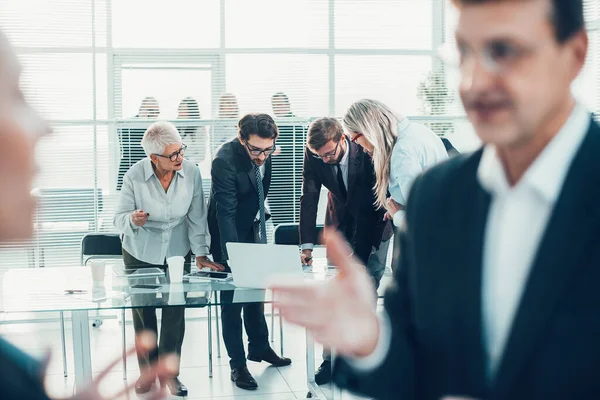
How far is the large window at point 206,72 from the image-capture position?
5660 millimetres

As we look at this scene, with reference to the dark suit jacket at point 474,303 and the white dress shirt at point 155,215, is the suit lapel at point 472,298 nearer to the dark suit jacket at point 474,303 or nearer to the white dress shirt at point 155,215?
the dark suit jacket at point 474,303

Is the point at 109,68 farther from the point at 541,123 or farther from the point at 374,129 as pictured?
the point at 541,123

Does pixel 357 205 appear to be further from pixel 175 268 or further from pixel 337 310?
pixel 337 310

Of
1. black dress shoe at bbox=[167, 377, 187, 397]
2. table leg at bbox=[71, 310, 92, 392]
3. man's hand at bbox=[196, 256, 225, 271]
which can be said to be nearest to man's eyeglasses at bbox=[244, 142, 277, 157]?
man's hand at bbox=[196, 256, 225, 271]

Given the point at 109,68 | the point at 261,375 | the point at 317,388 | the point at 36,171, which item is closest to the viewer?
the point at 36,171

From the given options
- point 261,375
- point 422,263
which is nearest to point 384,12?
point 261,375

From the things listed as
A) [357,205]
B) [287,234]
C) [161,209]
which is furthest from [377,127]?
[287,234]

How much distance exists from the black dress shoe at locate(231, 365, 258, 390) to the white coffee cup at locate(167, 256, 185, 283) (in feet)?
3.54

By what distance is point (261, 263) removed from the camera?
315cm

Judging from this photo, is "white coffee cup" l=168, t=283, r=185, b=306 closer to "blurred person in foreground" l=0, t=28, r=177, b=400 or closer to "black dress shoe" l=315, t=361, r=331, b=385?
"black dress shoe" l=315, t=361, r=331, b=385

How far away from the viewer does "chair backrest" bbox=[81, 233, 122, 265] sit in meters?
4.84

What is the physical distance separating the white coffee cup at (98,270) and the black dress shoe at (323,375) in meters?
1.48

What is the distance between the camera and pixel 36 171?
2.32ft

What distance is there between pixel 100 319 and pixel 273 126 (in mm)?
2942
